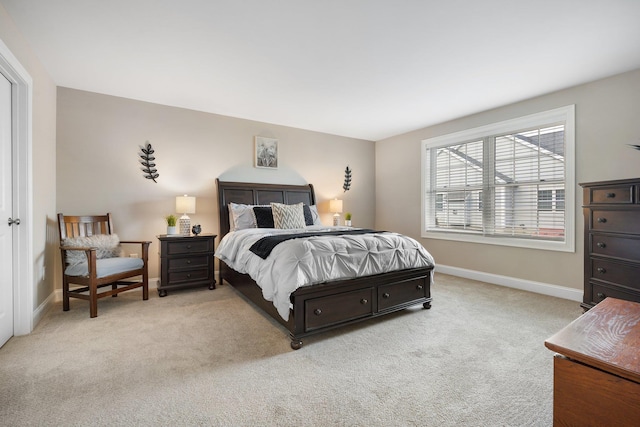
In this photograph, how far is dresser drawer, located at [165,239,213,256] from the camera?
Answer: 3.63m

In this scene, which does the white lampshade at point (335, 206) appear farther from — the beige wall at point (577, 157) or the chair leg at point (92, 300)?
the chair leg at point (92, 300)

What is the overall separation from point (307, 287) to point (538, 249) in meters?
3.21

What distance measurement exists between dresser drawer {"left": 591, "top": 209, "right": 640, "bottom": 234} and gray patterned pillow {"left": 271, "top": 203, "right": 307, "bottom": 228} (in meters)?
3.15

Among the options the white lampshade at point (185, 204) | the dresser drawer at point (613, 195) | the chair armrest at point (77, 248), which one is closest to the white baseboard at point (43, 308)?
the chair armrest at point (77, 248)

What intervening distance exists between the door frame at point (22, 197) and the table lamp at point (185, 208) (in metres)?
1.50

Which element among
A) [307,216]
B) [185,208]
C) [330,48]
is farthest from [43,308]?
[330,48]

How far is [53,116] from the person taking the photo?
10.9ft

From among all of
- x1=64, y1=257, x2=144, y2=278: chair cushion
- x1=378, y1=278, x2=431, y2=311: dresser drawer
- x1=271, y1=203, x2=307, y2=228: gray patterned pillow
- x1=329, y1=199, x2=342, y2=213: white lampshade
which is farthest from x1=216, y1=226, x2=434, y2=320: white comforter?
x1=329, y1=199, x2=342, y2=213: white lampshade

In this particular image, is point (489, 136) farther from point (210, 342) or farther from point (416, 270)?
point (210, 342)

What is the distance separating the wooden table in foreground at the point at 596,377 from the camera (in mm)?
955

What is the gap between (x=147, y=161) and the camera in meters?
3.92

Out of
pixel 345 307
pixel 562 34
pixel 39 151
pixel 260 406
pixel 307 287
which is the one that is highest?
pixel 562 34

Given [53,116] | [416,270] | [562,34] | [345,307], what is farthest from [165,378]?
[562,34]

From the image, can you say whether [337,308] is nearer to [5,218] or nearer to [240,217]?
[240,217]
